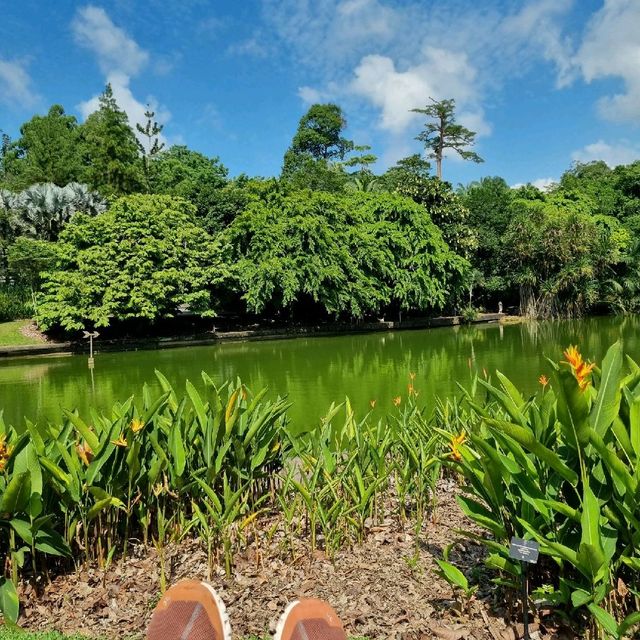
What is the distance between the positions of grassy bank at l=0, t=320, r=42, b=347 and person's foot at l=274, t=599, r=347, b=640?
18138 mm

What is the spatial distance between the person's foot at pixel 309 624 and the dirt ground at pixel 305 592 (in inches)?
12.2

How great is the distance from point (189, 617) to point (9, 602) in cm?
87

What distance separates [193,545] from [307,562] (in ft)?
2.05

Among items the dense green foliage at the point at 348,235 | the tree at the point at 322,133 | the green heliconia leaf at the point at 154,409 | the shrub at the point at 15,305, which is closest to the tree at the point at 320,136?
the tree at the point at 322,133

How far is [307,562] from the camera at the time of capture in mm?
2664

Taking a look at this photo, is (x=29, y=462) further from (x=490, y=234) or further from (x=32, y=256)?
(x=490, y=234)

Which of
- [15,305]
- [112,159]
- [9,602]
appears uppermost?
[112,159]

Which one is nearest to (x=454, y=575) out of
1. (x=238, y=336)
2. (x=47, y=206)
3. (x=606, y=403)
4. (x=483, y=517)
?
(x=483, y=517)

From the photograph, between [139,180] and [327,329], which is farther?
[139,180]

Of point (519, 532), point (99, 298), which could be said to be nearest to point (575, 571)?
point (519, 532)

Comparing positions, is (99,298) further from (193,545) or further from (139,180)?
(193,545)

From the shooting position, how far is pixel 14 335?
18672 mm

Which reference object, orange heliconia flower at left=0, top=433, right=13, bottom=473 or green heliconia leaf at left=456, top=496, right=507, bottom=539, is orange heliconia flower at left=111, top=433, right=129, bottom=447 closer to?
orange heliconia flower at left=0, top=433, right=13, bottom=473

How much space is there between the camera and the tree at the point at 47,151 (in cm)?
2805
